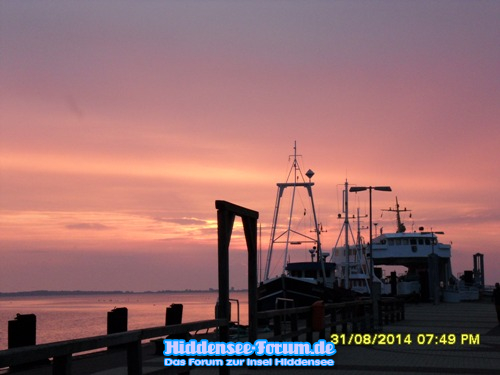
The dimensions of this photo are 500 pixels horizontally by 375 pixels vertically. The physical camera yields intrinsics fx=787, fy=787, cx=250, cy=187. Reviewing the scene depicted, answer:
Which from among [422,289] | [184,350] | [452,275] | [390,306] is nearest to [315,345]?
[184,350]

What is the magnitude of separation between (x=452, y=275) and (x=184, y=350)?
8461 cm

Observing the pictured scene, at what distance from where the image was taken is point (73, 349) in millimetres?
8375

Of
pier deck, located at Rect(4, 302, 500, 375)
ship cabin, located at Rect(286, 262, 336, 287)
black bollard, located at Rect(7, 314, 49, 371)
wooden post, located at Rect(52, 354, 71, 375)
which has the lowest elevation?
pier deck, located at Rect(4, 302, 500, 375)

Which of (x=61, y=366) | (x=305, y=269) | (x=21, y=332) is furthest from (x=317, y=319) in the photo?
(x=305, y=269)

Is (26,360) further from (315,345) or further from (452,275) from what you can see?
(452,275)

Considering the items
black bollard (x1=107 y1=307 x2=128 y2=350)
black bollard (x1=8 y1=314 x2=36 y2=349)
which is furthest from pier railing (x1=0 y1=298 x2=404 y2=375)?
black bollard (x1=107 y1=307 x2=128 y2=350)

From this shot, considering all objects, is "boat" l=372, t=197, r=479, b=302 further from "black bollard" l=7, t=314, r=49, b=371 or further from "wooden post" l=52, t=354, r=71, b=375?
"wooden post" l=52, t=354, r=71, b=375

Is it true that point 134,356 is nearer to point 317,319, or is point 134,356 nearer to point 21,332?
point 317,319

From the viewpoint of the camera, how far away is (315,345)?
18328 millimetres

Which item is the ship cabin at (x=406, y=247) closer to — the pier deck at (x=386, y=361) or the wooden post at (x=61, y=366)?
the pier deck at (x=386, y=361)

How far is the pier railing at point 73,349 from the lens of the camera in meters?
7.45

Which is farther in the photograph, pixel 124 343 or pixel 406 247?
pixel 406 247

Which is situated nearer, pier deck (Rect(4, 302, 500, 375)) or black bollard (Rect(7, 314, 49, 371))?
pier deck (Rect(4, 302, 500, 375))

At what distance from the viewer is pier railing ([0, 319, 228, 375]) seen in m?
7.45
